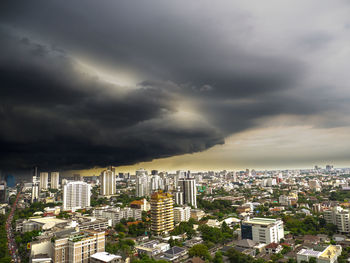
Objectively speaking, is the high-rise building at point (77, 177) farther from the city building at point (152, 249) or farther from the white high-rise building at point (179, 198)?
the city building at point (152, 249)

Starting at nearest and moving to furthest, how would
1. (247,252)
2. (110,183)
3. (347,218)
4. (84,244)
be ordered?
(84,244) → (247,252) → (347,218) → (110,183)

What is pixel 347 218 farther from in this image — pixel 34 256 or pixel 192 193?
pixel 34 256

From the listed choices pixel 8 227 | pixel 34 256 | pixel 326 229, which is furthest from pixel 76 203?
pixel 326 229

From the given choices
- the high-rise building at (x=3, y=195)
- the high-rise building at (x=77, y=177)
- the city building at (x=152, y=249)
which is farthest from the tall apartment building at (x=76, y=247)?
the high-rise building at (x=77, y=177)

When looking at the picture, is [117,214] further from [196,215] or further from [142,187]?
[142,187]

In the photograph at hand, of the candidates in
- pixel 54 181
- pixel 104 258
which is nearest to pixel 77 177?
pixel 54 181

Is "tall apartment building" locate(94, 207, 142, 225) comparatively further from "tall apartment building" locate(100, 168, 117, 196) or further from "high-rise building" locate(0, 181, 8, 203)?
"high-rise building" locate(0, 181, 8, 203)
